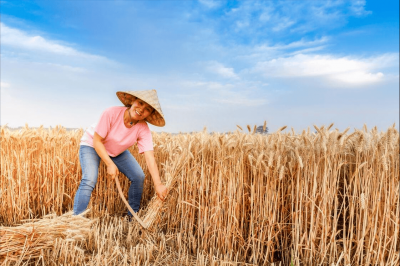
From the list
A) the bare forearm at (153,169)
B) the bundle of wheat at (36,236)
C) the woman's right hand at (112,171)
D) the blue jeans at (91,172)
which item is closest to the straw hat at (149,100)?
the bare forearm at (153,169)

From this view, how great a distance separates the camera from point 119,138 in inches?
135

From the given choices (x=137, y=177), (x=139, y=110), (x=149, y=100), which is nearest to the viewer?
(x=149, y=100)

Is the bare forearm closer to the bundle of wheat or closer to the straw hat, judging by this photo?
the straw hat

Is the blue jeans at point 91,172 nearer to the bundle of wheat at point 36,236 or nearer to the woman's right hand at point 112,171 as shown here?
the woman's right hand at point 112,171

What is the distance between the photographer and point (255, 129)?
2857 mm

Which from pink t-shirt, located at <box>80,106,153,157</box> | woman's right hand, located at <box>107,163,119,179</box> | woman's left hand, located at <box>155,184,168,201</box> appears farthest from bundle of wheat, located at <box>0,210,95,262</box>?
pink t-shirt, located at <box>80,106,153,157</box>

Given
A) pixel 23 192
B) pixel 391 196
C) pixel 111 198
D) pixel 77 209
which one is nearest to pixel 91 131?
pixel 77 209

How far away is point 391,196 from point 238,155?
1.33 meters

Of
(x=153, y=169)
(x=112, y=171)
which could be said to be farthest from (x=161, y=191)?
(x=112, y=171)

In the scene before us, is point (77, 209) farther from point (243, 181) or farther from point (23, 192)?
point (243, 181)

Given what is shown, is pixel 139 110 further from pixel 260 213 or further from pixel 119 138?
pixel 260 213

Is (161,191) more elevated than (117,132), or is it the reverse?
(117,132)

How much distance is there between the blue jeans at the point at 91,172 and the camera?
11.1ft

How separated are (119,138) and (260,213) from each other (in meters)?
1.73
